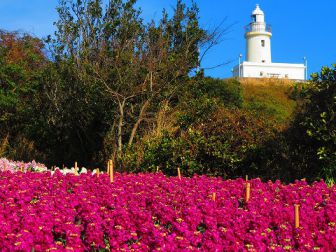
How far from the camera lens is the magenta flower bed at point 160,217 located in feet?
15.9

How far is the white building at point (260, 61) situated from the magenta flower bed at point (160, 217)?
4814 cm

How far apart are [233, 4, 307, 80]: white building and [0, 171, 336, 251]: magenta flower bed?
48.1 meters

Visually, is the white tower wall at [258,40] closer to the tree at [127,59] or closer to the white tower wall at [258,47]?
the white tower wall at [258,47]

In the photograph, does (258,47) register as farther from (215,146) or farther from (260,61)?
(215,146)

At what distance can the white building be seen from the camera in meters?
56.5

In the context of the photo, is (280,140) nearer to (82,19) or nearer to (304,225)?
(304,225)

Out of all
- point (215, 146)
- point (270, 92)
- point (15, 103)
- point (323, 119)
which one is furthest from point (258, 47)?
point (323, 119)

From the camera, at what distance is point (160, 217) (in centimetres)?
601

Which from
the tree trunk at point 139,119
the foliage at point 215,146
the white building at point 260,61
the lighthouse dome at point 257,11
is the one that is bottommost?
the foliage at point 215,146

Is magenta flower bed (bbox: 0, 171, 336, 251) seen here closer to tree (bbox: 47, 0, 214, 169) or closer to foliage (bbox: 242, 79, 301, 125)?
A: tree (bbox: 47, 0, 214, 169)

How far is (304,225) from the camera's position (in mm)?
5656

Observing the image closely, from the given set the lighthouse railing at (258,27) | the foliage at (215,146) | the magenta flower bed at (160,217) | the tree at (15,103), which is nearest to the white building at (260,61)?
the lighthouse railing at (258,27)

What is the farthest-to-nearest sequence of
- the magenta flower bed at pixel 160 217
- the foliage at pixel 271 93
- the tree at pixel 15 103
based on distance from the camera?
the foliage at pixel 271 93, the tree at pixel 15 103, the magenta flower bed at pixel 160 217

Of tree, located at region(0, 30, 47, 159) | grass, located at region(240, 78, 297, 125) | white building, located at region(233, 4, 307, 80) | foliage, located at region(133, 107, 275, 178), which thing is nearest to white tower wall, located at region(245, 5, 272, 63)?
white building, located at region(233, 4, 307, 80)
